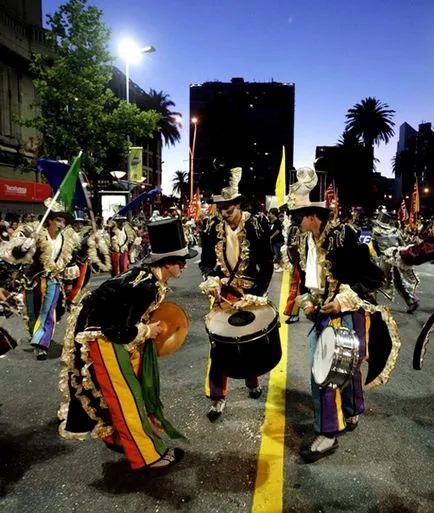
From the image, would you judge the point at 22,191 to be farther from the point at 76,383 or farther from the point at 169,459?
the point at 169,459

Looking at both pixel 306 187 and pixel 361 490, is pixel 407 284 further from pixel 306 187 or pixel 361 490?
pixel 361 490

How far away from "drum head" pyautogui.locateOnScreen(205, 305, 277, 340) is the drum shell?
3cm

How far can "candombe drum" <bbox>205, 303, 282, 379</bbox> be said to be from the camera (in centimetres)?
341

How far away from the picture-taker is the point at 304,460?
3.38 metres

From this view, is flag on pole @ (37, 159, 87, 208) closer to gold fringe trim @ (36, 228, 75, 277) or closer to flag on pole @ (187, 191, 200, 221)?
gold fringe trim @ (36, 228, 75, 277)

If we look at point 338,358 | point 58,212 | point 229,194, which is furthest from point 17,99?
point 338,358

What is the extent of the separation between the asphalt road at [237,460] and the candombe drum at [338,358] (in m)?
0.70

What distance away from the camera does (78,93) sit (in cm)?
1980

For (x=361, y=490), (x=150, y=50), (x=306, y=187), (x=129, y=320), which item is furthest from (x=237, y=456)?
(x=150, y=50)

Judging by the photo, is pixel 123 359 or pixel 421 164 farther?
pixel 421 164

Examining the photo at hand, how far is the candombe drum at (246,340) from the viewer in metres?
3.41

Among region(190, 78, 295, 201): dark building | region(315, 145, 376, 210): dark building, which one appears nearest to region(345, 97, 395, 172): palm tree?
region(315, 145, 376, 210): dark building

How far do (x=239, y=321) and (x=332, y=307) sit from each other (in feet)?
2.43

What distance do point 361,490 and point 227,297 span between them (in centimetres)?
199
